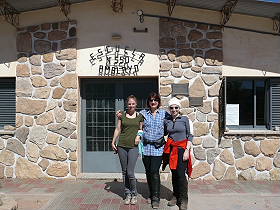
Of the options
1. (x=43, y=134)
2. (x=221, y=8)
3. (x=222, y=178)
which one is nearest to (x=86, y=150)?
(x=43, y=134)

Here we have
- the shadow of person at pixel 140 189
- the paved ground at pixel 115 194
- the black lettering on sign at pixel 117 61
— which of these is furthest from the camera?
the black lettering on sign at pixel 117 61

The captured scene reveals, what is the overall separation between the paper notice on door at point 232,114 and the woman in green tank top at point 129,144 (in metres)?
2.64

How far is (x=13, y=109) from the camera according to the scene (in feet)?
24.9

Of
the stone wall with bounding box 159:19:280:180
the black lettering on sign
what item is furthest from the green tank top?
the black lettering on sign

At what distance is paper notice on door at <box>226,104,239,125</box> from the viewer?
293 inches

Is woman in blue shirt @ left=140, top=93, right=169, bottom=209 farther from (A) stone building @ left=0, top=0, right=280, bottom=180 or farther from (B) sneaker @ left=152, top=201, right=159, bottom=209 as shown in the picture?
(A) stone building @ left=0, top=0, right=280, bottom=180

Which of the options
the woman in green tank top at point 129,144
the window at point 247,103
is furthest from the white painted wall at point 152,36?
the woman in green tank top at point 129,144

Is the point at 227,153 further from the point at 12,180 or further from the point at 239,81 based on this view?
the point at 12,180

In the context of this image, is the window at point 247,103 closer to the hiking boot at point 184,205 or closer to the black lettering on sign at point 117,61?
the black lettering on sign at point 117,61

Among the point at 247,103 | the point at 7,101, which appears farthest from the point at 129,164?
the point at 7,101

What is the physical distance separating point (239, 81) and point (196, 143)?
1721 millimetres

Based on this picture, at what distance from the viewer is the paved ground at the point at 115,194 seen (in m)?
5.48

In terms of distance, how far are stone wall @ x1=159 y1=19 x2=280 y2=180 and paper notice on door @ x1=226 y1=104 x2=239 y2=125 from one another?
1.26ft

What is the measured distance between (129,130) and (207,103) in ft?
7.76
